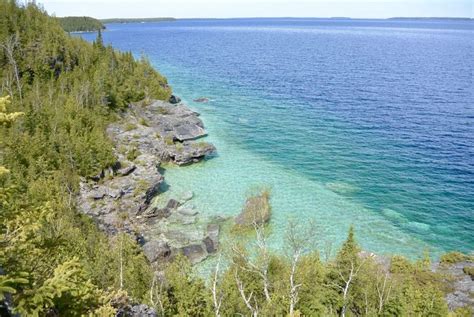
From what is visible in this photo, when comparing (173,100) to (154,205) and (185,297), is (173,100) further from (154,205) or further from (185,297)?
(185,297)

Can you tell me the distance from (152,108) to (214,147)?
2079 centimetres

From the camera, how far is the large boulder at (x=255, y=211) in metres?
50.1

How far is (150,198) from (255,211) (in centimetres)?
1668

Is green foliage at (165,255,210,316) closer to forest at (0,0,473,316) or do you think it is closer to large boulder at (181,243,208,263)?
forest at (0,0,473,316)

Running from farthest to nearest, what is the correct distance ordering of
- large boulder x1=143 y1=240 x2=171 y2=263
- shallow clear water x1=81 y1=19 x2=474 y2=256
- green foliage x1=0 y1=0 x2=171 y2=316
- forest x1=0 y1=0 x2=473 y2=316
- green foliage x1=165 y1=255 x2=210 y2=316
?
1. shallow clear water x1=81 y1=19 x2=474 y2=256
2. large boulder x1=143 y1=240 x2=171 y2=263
3. green foliage x1=165 y1=255 x2=210 y2=316
4. forest x1=0 y1=0 x2=473 y2=316
5. green foliage x1=0 y1=0 x2=171 y2=316

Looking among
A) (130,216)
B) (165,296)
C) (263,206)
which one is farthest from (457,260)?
(130,216)

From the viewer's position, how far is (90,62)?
94.7 meters

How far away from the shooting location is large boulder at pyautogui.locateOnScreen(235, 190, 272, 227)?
5006 cm

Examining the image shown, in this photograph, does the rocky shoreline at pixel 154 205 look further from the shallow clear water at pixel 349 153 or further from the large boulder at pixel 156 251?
the shallow clear water at pixel 349 153

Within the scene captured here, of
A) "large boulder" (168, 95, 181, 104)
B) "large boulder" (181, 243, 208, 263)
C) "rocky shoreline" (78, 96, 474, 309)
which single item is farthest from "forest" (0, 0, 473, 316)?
→ "large boulder" (168, 95, 181, 104)

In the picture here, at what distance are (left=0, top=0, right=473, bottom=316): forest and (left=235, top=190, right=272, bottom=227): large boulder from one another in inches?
37.3

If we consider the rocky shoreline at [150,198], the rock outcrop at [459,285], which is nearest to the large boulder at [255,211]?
the rocky shoreline at [150,198]

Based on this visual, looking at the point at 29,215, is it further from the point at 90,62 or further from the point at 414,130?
the point at 90,62

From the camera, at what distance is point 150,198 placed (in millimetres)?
57125
